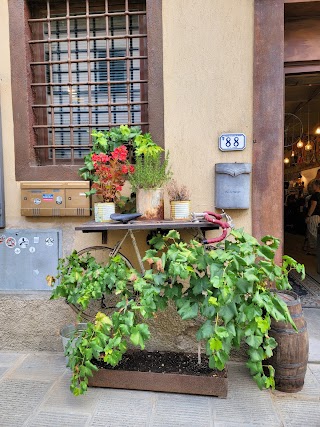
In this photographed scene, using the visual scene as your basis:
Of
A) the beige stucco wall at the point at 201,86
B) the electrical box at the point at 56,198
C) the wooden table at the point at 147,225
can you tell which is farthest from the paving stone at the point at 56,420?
the electrical box at the point at 56,198

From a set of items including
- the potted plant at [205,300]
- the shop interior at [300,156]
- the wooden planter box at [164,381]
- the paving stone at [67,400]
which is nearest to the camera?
the potted plant at [205,300]

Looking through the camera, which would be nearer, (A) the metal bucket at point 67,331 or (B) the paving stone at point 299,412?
(B) the paving stone at point 299,412

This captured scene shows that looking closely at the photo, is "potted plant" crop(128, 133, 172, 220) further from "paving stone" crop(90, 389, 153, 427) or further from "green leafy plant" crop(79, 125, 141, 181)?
Result: "paving stone" crop(90, 389, 153, 427)

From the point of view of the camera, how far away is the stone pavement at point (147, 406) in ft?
8.90

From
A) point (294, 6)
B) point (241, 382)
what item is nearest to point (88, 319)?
point (241, 382)

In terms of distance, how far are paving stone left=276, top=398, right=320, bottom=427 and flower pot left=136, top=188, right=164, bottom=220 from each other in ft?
6.30

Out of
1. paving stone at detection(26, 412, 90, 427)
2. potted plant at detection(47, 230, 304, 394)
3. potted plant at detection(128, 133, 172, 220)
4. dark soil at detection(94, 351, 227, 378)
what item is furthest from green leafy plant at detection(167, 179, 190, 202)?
paving stone at detection(26, 412, 90, 427)

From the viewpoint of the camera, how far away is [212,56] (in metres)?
3.60

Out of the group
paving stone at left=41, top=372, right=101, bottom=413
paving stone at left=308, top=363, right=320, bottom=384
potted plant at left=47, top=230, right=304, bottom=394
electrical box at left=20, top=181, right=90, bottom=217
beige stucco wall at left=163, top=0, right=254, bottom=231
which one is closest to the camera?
potted plant at left=47, top=230, right=304, bottom=394

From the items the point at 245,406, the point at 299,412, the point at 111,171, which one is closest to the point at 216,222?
the point at 111,171

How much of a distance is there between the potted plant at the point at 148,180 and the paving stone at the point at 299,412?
192 centimetres

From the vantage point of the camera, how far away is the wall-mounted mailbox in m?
3.53

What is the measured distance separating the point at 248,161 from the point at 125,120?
143cm

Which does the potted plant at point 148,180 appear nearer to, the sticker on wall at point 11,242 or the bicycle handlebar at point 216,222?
the bicycle handlebar at point 216,222
